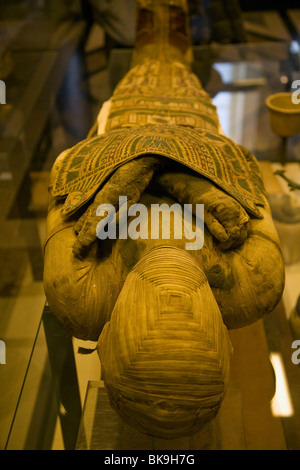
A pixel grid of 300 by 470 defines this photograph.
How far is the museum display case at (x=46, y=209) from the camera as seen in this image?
80.0 inches

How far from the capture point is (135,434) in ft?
6.07

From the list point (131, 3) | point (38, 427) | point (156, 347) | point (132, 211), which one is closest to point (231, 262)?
point (132, 211)

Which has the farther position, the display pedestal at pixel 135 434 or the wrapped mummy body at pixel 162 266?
the display pedestal at pixel 135 434

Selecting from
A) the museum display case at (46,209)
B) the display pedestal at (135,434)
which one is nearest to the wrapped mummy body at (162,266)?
the display pedestal at (135,434)

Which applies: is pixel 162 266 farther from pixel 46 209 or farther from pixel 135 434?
pixel 46 209

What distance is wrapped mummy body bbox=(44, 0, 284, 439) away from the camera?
1270 mm

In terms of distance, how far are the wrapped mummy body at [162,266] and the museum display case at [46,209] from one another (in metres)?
0.47

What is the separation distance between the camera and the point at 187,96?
2801 mm

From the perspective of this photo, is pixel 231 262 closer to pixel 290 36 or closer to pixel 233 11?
pixel 233 11

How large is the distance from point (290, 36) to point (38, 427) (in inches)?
187

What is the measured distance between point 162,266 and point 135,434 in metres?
0.80

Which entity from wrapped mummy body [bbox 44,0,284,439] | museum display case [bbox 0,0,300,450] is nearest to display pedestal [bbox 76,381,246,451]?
museum display case [bbox 0,0,300,450]

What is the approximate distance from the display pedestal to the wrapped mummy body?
1.13ft

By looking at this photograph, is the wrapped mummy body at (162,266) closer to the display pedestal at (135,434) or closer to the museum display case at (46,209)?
the display pedestal at (135,434)
